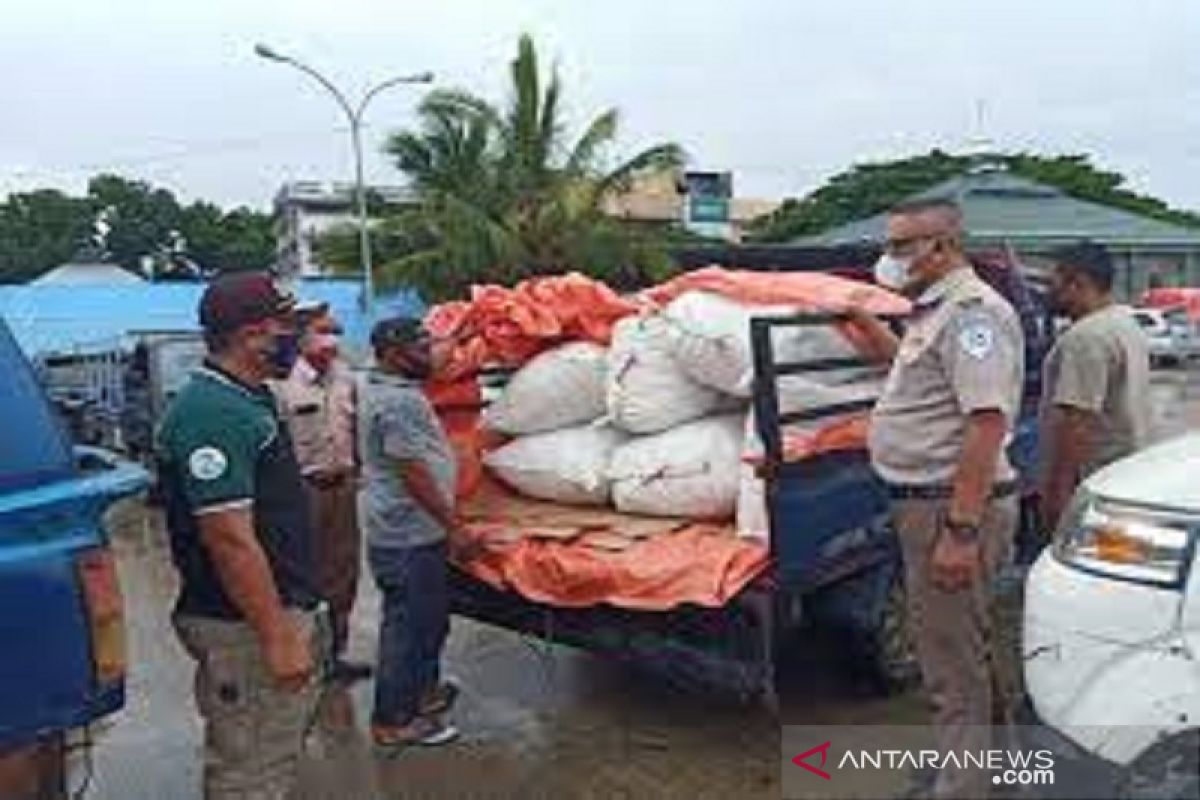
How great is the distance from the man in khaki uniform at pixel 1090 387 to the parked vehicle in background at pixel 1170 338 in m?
28.0

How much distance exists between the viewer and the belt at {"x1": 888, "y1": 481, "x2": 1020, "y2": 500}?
4.41 m

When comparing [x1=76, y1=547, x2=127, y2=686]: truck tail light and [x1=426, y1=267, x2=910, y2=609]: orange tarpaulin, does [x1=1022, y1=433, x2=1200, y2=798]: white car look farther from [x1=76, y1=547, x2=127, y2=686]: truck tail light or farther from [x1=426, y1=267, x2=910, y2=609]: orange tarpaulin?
[x1=76, y1=547, x2=127, y2=686]: truck tail light

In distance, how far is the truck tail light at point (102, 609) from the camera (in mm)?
3463

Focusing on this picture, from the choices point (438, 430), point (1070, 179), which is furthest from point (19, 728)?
point (1070, 179)

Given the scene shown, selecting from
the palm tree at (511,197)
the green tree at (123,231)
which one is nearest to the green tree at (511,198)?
the palm tree at (511,197)

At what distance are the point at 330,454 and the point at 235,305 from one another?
2.90m

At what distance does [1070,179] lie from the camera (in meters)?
61.2

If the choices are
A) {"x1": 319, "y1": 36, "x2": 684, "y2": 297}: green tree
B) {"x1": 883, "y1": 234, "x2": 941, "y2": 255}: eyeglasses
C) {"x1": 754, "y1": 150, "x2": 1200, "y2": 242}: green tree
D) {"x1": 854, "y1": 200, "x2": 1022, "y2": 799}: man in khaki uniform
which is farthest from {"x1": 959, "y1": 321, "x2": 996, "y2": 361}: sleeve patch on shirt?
{"x1": 754, "y1": 150, "x2": 1200, "y2": 242}: green tree

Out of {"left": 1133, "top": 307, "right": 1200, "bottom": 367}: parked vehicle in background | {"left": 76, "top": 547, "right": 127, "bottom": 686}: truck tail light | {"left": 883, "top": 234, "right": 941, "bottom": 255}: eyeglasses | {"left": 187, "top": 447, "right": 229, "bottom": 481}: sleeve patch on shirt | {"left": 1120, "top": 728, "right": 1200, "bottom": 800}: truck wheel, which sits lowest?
{"left": 1133, "top": 307, "right": 1200, "bottom": 367}: parked vehicle in background

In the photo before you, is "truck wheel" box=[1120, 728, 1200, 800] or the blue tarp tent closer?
"truck wheel" box=[1120, 728, 1200, 800]

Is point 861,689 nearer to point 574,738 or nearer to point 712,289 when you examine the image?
point 574,738

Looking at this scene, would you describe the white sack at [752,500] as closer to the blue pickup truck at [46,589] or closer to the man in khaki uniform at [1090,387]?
the man in khaki uniform at [1090,387]

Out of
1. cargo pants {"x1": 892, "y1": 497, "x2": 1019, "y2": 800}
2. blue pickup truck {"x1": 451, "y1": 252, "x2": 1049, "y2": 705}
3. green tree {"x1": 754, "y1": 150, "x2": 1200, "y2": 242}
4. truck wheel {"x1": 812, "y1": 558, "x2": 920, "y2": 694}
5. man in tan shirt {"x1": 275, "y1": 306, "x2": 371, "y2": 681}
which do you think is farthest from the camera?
green tree {"x1": 754, "y1": 150, "x2": 1200, "y2": 242}

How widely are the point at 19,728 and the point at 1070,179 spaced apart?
61.6 meters
